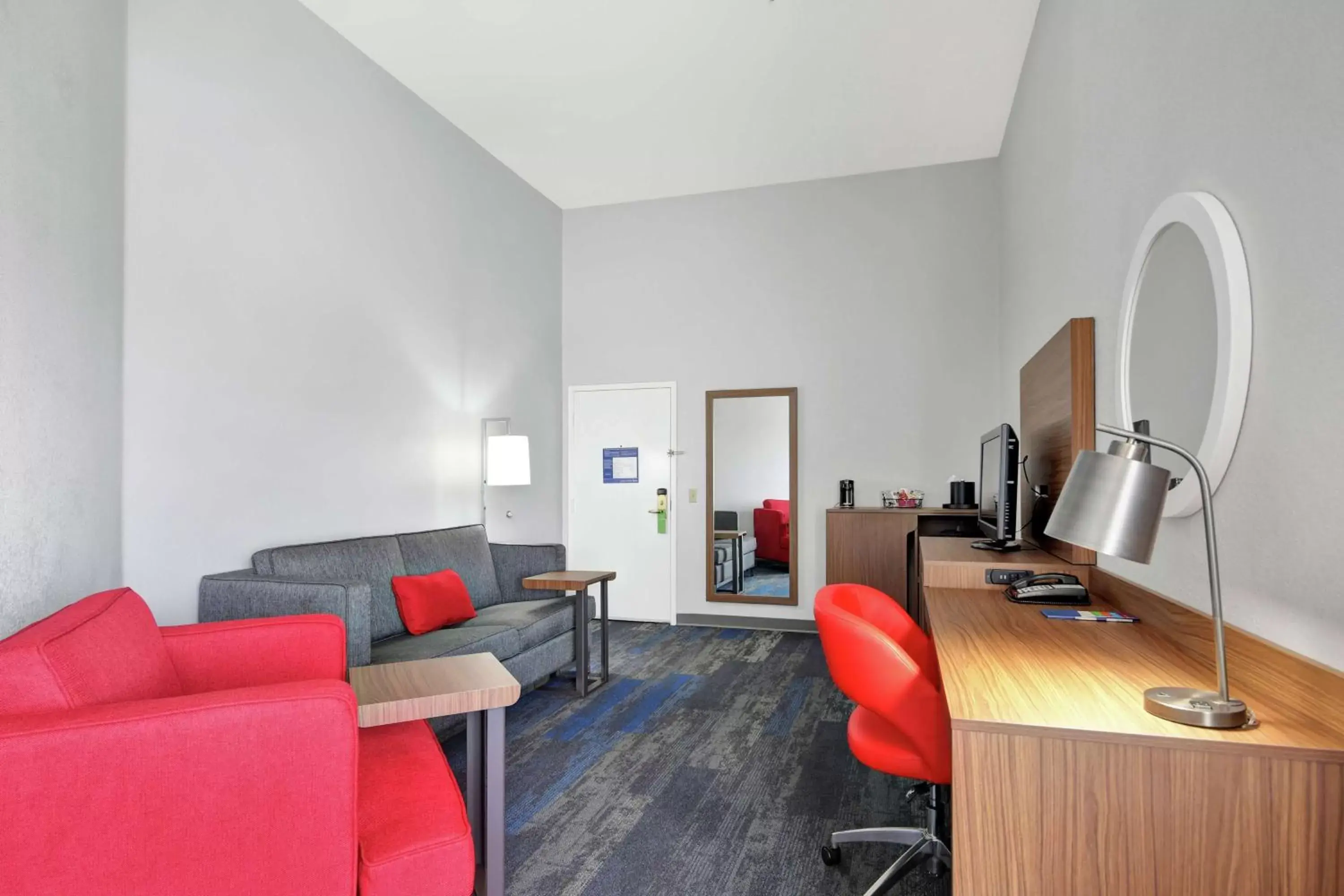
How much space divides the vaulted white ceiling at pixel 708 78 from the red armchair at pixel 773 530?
8.22 ft

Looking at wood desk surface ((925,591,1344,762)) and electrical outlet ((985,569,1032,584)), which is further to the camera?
electrical outlet ((985,569,1032,584))

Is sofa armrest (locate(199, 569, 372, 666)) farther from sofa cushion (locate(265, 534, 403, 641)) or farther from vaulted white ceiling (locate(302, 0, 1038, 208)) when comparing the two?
Answer: vaulted white ceiling (locate(302, 0, 1038, 208))

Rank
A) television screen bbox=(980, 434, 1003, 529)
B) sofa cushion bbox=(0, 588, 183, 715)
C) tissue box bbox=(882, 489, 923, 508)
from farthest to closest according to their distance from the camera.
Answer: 1. tissue box bbox=(882, 489, 923, 508)
2. television screen bbox=(980, 434, 1003, 529)
3. sofa cushion bbox=(0, 588, 183, 715)

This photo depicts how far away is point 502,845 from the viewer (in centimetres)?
194

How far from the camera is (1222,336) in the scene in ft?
5.21

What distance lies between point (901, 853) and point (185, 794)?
199 centimetres

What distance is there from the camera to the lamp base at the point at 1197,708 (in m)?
1.14

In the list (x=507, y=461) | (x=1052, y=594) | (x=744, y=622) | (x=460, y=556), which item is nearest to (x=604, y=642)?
(x=460, y=556)

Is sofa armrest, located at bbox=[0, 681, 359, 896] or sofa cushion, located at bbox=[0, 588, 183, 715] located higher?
sofa cushion, located at bbox=[0, 588, 183, 715]

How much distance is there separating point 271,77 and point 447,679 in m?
2.88

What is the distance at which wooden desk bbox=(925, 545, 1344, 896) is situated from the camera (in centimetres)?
106

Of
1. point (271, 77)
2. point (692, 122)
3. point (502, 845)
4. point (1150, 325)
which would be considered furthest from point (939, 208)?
point (502, 845)

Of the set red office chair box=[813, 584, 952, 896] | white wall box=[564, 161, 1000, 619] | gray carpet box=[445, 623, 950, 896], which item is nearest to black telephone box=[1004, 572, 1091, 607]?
red office chair box=[813, 584, 952, 896]

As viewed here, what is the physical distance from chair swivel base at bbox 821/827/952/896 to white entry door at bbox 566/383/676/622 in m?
3.77
